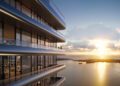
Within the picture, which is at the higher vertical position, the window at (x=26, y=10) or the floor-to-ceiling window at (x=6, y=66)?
the window at (x=26, y=10)

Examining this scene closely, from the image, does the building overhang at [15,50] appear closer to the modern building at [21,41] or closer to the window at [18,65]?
the modern building at [21,41]

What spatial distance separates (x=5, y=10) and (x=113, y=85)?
68.4m

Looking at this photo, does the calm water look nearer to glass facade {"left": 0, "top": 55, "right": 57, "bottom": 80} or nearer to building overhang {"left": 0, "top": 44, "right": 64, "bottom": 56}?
glass facade {"left": 0, "top": 55, "right": 57, "bottom": 80}

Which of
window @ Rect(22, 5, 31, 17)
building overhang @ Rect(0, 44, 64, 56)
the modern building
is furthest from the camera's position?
window @ Rect(22, 5, 31, 17)

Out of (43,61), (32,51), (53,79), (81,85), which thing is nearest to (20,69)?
(32,51)

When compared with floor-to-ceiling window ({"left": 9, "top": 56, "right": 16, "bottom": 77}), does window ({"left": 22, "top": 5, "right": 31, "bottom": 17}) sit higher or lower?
higher

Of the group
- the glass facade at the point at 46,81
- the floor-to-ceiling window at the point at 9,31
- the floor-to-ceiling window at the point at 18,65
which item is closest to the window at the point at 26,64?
the floor-to-ceiling window at the point at 18,65

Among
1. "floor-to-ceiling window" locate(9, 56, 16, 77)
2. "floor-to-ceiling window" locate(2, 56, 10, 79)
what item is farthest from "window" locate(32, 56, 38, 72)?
"floor-to-ceiling window" locate(2, 56, 10, 79)

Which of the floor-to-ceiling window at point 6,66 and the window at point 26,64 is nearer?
the floor-to-ceiling window at point 6,66

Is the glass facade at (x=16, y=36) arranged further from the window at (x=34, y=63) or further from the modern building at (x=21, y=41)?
the window at (x=34, y=63)

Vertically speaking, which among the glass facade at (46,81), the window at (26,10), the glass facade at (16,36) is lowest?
the glass facade at (46,81)

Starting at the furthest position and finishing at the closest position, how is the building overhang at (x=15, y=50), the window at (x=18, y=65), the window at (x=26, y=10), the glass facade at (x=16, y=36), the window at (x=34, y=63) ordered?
the window at (x=34, y=63)
the window at (x=26, y=10)
the window at (x=18, y=65)
the glass facade at (x=16, y=36)
the building overhang at (x=15, y=50)

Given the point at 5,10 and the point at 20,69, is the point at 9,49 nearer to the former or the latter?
the point at 5,10

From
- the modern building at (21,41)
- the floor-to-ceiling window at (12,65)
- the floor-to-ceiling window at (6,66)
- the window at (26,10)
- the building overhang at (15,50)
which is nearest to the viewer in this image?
the building overhang at (15,50)
